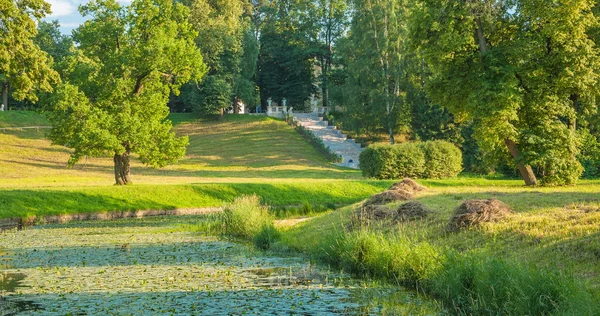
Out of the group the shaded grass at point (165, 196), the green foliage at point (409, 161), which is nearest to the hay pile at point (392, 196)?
the shaded grass at point (165, 196)

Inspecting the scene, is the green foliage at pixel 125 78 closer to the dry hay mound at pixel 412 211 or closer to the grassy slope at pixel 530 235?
the grassy slope at pixel 530 235

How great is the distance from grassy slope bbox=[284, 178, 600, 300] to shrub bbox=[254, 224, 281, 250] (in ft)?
1.53

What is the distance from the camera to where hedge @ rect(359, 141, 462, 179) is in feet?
161

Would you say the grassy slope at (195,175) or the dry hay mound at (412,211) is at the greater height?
the dry hay mound at (412,211)

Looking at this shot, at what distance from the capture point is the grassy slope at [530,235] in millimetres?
14031

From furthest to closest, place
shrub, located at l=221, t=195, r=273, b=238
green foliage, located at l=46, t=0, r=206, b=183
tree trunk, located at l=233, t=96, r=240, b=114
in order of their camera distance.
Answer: tree trunk, located at l=233, t=96, r=240, b=114, green foliage, located at l=46, t=0, r=206, b=183, shrub, located at l=221, t=195, r=273, b=238

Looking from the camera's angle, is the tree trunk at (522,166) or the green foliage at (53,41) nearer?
the tree trunk at (522,166)

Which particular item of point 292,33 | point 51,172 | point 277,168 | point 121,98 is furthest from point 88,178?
point 292,33

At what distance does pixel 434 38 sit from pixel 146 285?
22048 mm

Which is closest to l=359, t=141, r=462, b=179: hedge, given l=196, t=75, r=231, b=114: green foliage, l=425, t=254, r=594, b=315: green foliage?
l=425, t=254, r=594, b=315: green foliage

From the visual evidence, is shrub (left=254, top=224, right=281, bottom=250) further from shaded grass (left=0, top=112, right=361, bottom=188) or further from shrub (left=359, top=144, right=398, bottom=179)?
shrub (left=359, top=144, right=398, bottom=179)

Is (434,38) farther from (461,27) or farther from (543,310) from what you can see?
(543,310)

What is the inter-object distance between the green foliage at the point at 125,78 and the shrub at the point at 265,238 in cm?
1649

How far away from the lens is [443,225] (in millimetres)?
19234
